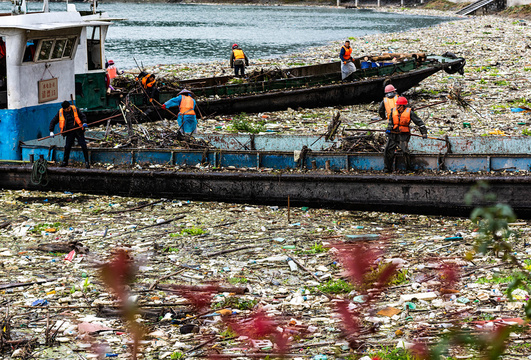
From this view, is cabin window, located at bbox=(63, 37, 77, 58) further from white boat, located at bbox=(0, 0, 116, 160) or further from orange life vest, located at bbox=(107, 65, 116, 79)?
orange life vest, located at bbox=(107, 65, 116, 79)

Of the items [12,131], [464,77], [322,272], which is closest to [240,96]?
[12,131]

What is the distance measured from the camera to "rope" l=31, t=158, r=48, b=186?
11938mm

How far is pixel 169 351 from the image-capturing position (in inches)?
241

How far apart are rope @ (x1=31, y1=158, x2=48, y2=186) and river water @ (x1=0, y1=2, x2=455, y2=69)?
2205cm

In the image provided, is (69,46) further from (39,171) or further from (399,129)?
(399,129)

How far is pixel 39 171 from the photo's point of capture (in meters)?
12.0

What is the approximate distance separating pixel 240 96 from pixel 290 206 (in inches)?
333

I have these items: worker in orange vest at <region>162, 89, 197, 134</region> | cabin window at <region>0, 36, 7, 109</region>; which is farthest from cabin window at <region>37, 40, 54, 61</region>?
worker in orange vest at <region>162, 89, 197, 134</region>

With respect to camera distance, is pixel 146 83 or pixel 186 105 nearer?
pixel 186 105

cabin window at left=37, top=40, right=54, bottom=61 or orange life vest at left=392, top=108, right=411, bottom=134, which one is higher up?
cabin window at left=37, top=40, right=54, bottom=61

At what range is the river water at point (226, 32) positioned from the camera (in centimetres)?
4391

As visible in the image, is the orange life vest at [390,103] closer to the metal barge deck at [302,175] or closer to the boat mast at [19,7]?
the metal barge deck at [302,175]

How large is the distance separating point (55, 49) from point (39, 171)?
2.90 metres

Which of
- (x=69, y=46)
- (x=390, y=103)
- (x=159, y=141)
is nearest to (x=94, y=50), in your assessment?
(x=69, y=46)
